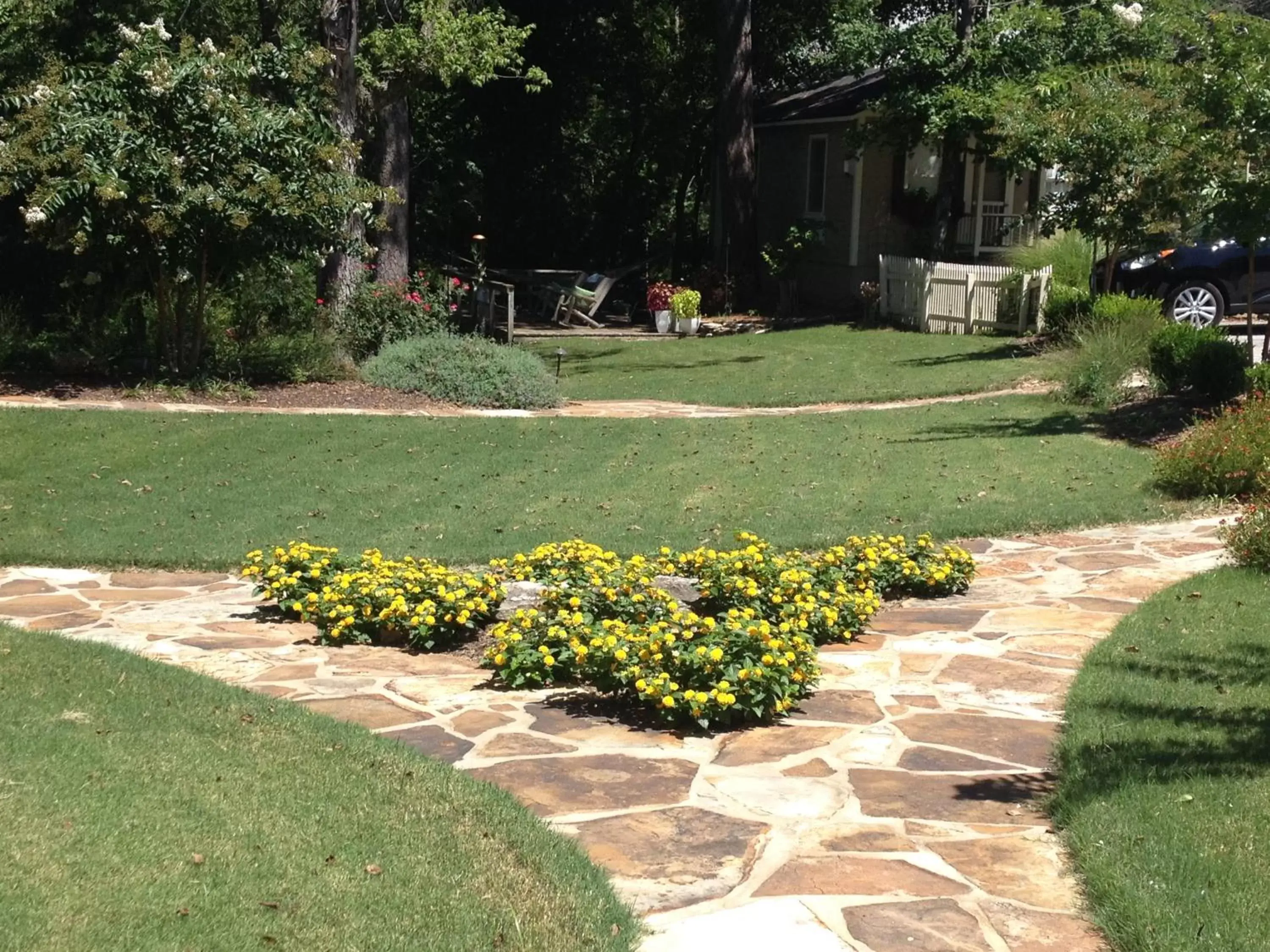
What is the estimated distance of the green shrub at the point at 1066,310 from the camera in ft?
59.9

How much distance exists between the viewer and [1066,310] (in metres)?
19.1

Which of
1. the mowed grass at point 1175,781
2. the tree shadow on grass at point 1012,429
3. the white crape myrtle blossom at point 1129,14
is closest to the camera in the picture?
the mowed grass at point 1175,781

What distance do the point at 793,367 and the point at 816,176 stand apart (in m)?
11.4

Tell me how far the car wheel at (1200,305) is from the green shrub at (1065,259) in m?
2.13

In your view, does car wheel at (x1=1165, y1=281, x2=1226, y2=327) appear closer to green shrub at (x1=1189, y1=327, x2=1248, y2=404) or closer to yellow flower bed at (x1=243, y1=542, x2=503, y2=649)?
green shrub at (x1=1189, y1=327, x2=1248, y2=404)

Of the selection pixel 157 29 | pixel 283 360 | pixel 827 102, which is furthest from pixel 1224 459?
pixel 827 102

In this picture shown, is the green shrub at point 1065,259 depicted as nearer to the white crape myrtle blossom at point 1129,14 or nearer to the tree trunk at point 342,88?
the white crape myrtle blossom at point 1129,14

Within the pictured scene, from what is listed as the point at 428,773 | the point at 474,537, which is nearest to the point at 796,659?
the point at 428,773

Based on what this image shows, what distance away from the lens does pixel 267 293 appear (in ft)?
58.7

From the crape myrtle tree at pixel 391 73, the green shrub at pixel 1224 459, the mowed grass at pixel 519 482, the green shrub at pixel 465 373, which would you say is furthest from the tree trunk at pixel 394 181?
the green shrub at pixel 1224 459

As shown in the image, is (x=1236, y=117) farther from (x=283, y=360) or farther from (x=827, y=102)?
(x=827, y=102)

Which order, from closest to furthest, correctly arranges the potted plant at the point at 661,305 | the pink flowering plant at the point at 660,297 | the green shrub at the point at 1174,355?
1. the green shrub at the point at 1174,355
2. the potted plant at the point at 661,305
3. the pink flowering plant at the point at 660,297

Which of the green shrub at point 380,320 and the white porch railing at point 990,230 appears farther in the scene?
the white porch railing at point 990,230

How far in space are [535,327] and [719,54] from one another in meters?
6.88
